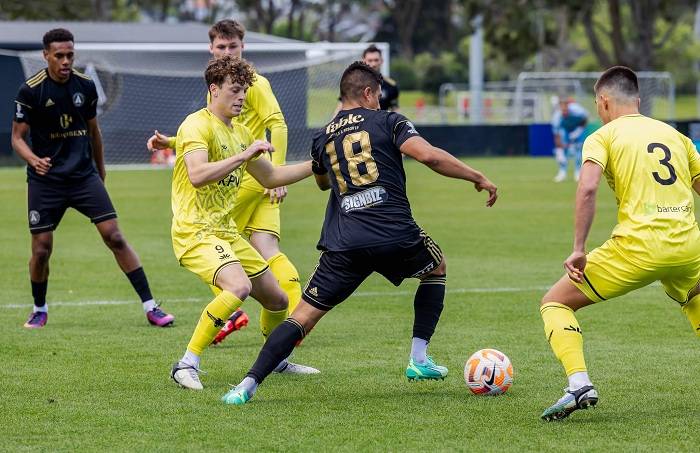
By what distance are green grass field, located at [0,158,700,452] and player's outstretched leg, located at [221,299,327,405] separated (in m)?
0.09

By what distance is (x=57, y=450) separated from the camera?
18.7 feet

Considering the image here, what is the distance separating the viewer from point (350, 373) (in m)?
7.74

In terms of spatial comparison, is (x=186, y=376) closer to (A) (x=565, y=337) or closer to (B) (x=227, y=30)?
(A) (x=565, y=337)

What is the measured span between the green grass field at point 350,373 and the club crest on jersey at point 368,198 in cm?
114

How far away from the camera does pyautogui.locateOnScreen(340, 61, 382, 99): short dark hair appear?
22.1ft

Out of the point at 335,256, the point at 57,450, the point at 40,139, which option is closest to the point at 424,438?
A: the point at 335,256

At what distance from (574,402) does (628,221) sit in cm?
98

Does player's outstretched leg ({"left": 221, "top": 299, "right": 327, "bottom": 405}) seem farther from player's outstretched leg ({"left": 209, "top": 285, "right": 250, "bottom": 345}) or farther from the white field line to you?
the white field line

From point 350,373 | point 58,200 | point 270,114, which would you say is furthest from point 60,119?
point 350,373

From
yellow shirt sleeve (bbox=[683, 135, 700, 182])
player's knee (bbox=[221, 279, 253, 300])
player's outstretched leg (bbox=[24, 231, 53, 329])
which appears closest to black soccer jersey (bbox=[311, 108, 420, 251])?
player's knee (bbox=[221, 279, 253, 300])

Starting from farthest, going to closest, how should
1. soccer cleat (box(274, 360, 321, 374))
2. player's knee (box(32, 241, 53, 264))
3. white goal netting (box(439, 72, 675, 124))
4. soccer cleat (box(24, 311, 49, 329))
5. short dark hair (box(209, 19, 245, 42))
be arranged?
white goal netting (box(439, 72, 675, 124))
player's knee (box(32, 241, 53, 264))
soccer cleat (box(24, 311, 49, 329))
short dark hair (box(209, 19, 245, 42))
soccer cleat (box(274, 360, 321, 374))

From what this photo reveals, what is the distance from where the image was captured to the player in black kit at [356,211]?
21.9 ft

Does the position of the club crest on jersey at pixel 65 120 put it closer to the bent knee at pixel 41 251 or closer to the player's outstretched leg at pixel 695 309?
the bent knee at pixel 41 251

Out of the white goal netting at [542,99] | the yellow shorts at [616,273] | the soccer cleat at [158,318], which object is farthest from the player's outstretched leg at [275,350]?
the white goal netting at [542,99]
